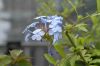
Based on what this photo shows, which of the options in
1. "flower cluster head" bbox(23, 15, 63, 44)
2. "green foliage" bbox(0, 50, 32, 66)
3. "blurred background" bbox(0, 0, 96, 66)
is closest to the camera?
"flower cluster head" bbox(23, 15, 63, 44)

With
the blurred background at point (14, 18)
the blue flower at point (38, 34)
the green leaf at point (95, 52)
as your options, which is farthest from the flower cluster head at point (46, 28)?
the blurred background at point (14, 18)

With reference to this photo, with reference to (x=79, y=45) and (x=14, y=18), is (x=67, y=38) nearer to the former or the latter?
(x=79, y=45)

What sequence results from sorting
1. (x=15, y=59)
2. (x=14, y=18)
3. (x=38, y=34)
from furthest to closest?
1. (x=14, y=18)
2. (x=15, y=59)
3. (x=38, y=34)

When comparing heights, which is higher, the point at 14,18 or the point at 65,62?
the point at 14,18

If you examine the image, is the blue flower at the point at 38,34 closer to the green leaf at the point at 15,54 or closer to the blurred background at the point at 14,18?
the green leaf at the point at 15,54

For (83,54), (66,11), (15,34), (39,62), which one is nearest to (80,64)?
(83,54)

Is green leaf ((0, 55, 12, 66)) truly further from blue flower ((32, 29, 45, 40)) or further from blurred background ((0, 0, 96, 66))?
blurred background ((0, 0, 96, 66))

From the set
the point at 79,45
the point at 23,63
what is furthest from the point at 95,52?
the point at 23,63

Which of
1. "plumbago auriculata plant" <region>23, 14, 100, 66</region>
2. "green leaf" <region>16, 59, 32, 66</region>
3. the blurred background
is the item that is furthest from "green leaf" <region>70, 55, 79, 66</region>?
the blurred background

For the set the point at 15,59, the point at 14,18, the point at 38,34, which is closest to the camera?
the point at 38,34
